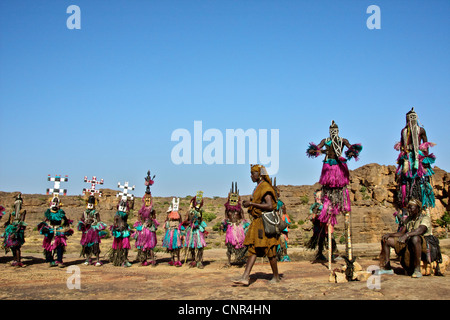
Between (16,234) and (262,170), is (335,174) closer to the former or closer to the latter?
(262,170)

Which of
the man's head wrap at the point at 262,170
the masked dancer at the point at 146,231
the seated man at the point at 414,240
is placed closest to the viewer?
the man's head wrap at the point at 262,170

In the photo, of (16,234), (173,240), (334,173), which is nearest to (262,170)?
(334,173)

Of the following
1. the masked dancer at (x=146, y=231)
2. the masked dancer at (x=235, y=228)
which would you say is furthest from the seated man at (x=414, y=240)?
the masked dancer at (x=146, y=231)

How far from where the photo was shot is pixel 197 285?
7715 millimetres

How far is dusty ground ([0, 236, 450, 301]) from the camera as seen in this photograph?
6.17 meters

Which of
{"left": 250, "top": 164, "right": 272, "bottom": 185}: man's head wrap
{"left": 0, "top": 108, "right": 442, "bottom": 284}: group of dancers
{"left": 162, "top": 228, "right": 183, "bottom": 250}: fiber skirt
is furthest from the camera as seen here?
{"left": 162, "top": 228, "right": 183, "bottom": 250}: fiber skirt

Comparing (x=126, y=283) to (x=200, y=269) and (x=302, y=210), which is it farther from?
(x=302, y=210)

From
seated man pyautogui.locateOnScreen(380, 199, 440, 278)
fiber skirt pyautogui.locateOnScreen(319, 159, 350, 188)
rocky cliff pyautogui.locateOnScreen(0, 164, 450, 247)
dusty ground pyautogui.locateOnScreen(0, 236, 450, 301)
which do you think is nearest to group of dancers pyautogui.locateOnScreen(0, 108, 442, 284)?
fiber skirt pyautogui.locateOnScreen(319, 159, 350, 188)

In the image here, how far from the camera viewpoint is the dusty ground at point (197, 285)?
617 centimetres

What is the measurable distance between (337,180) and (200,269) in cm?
460

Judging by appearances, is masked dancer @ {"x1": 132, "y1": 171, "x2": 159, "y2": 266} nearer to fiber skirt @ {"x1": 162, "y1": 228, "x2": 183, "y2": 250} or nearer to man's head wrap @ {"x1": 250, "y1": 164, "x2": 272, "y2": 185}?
fiber skirt @ {"x1": 162, "y1": 228, "x2": 183, "y2": 250}

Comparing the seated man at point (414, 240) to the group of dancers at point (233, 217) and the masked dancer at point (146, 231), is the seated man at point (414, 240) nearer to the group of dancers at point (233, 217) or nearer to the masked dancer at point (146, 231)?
the group of dancers at point (233, 217)

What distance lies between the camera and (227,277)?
8.82 metres

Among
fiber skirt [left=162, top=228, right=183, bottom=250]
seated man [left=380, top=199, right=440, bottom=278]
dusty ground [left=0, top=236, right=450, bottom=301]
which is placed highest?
seated man [left=380, top=199, right=440, bottom=278]
